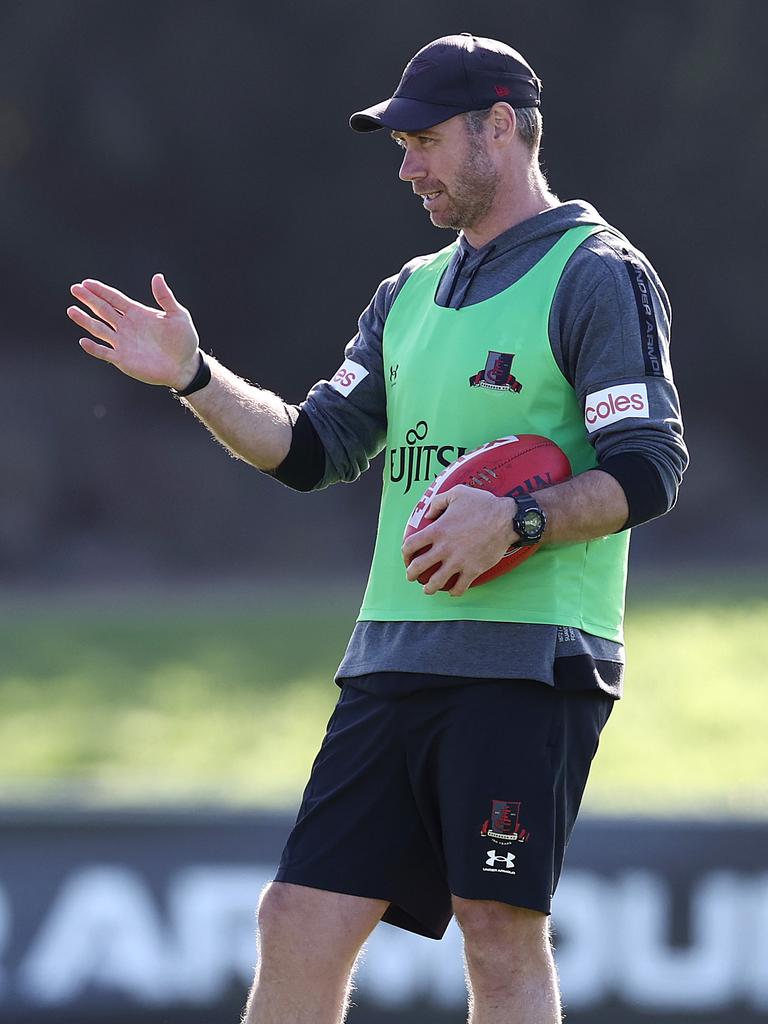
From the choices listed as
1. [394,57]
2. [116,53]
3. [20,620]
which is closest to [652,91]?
[394,57]

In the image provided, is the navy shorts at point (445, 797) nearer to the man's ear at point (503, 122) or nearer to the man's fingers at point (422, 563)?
the man's fingers at point (422, 563)

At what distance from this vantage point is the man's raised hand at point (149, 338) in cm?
333

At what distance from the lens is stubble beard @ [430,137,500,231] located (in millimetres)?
3252

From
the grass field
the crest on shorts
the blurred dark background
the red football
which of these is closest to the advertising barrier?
the grass field

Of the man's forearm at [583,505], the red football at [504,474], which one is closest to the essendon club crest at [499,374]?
the red football at [504,474]

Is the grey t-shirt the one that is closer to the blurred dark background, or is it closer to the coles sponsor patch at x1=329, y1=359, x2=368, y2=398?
the coles sponsor patch at x1=329, y1=359, x2=368, y2=398

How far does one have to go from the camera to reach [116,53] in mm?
13781

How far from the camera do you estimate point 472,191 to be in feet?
10.7

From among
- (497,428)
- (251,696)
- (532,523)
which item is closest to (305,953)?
(532,523)

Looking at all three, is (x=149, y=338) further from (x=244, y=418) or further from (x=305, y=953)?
(x=305, y=953)

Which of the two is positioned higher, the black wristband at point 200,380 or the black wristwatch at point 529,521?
the black wristband at point 200,380

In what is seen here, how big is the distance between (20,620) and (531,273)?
8.73 m

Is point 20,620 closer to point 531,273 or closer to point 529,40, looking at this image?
point 529,40

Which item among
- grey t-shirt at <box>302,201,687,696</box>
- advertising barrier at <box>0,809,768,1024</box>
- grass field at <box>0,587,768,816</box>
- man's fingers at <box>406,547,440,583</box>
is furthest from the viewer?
grass field at <box>0,587,768,816</box>
